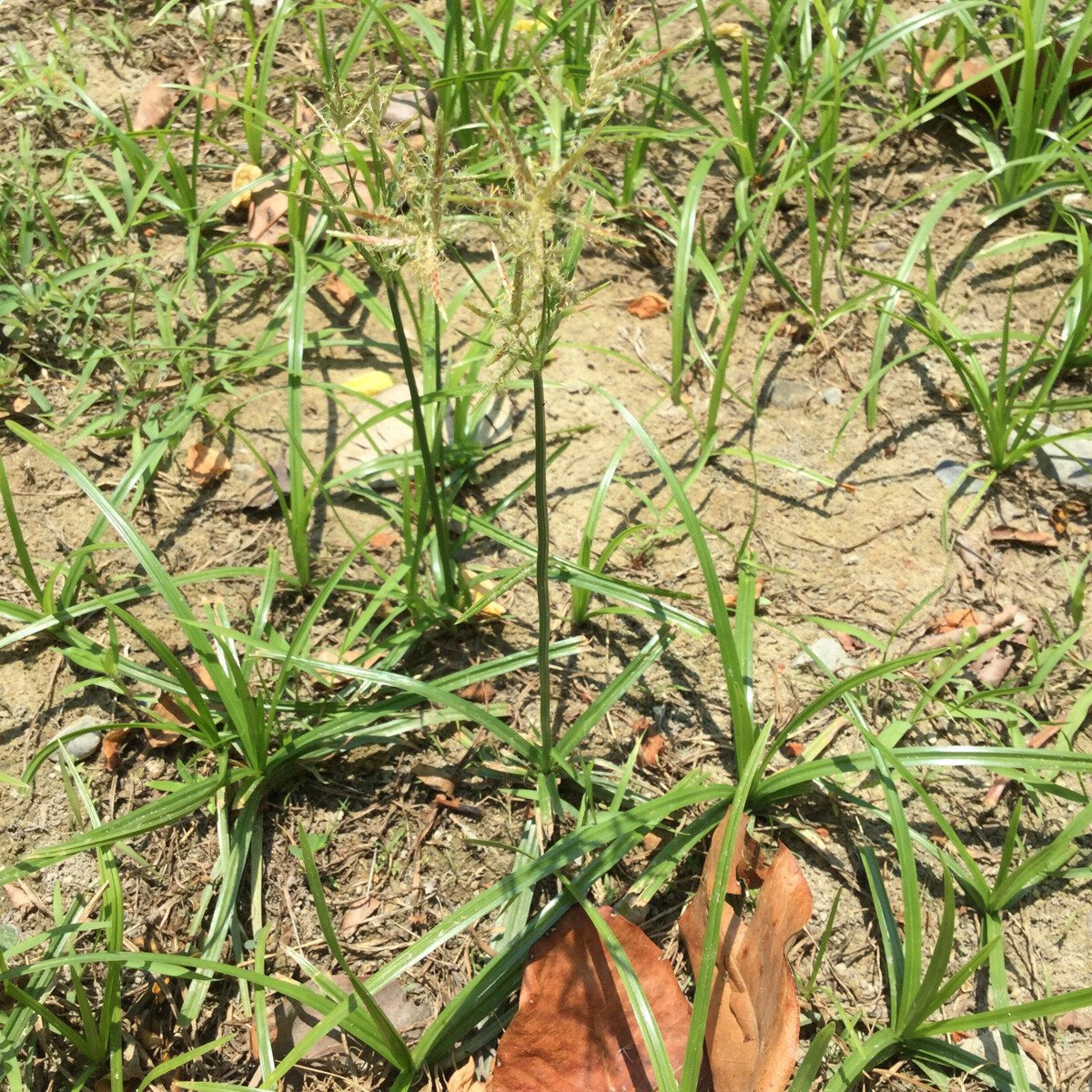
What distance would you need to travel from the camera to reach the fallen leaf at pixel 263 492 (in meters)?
2.31

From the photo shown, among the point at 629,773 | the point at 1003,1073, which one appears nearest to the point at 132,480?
the point at 629,773

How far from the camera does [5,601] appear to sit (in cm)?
201

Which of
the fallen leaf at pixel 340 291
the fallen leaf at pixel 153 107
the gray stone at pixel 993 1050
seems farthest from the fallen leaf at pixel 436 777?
the fallen leaf at pixel 153 107

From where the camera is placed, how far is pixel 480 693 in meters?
2.05

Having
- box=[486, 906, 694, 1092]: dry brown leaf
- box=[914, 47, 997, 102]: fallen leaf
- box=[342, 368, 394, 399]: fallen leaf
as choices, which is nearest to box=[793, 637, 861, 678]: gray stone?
box=[486, 906, 694, 1092]: dry brown leaf

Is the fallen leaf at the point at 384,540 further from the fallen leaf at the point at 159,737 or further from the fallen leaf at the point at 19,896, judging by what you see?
the fallen leaf at the point at 19,896

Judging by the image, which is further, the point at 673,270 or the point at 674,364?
the point at 673,270

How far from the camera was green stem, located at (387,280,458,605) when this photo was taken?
161 centimetres

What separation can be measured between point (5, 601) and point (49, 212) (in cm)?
118

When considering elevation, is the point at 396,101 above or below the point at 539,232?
below

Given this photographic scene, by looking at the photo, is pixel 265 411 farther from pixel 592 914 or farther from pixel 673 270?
pixel 592 914

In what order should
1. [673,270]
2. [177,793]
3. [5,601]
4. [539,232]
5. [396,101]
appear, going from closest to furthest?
[539,232]
[177,793]
[5,601]
[673,270]
[396,101]

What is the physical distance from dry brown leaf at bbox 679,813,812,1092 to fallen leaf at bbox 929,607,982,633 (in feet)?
2.28

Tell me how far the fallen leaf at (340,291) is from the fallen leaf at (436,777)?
130cm
